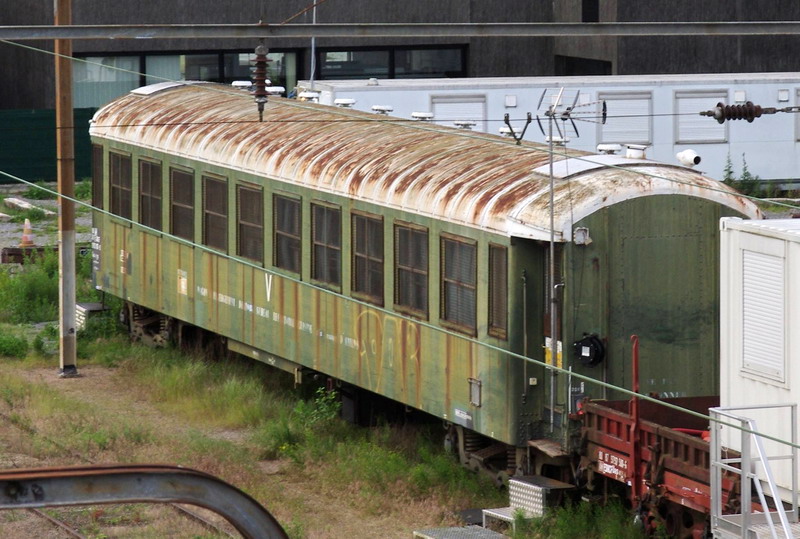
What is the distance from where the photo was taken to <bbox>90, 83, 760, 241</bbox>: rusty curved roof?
42.5 feet

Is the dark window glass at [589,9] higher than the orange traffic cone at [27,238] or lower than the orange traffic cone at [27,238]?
higher

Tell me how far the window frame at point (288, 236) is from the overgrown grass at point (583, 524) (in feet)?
15.2

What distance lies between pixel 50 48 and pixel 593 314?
27126 millimetres

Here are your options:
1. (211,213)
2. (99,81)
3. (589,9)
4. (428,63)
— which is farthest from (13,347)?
(589,9)

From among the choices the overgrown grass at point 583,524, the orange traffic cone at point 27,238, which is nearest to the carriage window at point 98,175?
the orange traffic cone at point 27,238

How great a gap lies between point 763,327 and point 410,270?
171 inches

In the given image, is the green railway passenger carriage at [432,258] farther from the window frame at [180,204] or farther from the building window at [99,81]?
the building window at [99,81]

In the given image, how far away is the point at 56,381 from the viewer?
1891 centimetres

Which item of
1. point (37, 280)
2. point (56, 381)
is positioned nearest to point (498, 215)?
point (56, 381)

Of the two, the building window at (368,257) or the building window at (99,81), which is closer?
the building window at (368,257)

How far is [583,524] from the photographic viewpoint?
12.2m

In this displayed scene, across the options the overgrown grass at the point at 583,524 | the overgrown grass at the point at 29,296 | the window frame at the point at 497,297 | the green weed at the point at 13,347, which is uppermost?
the window frame at the point at 497,297

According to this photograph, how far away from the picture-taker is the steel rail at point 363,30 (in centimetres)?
1033

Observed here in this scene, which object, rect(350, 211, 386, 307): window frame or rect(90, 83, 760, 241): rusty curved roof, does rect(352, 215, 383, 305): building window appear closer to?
rect(350, 211, 386, 307): window frame
